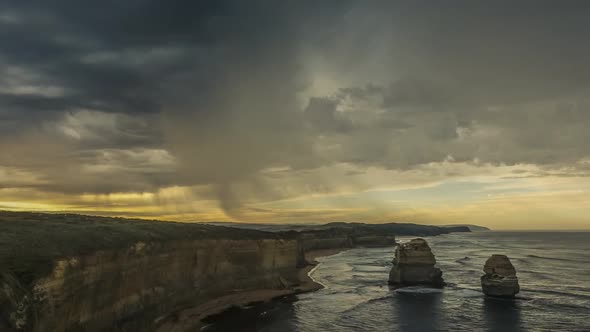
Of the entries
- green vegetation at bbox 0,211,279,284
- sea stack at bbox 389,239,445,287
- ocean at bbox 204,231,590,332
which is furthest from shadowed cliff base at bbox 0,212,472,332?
sea stack at bbox 389,239,445,287

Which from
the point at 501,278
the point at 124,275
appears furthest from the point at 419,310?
the point at 124,275

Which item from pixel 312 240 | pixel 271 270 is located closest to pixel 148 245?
pixel 271 270

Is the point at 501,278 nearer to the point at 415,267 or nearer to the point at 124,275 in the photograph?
the point at 415,267

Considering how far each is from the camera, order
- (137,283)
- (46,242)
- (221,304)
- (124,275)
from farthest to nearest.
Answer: (221,304)
(137,283)
(124,275)
(46,242)

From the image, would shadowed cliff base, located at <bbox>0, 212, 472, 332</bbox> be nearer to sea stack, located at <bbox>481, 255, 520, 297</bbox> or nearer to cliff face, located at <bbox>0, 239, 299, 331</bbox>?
cliff face, located at <bbox>0, 239, 299, 331</bbox>

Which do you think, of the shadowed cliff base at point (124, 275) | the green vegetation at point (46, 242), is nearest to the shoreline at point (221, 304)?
the shadowed cliff base at point (124, 275)

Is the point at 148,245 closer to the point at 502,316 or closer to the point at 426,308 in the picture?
the point at 426,308
